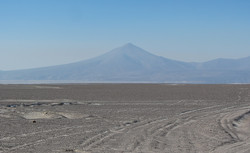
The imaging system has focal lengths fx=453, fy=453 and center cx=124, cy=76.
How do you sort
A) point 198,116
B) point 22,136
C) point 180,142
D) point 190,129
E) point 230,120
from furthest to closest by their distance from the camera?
point 198,116 < point 230,120 < point 190,129 < point 22,136 < point 180,142

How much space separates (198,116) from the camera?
18828 millimetres

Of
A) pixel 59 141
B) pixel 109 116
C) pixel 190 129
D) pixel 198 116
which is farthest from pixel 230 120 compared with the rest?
pixel 59 141

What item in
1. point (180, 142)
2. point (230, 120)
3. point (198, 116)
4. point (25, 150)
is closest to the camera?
point (25, 150)

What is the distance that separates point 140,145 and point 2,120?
26.8ft

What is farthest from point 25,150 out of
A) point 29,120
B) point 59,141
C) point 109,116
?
point 109,116

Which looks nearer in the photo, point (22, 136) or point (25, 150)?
point (25, 150)

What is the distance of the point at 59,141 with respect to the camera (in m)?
12.1

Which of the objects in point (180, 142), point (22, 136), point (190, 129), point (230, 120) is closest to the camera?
point (180, 142)

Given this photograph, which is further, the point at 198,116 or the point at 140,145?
the point at 198,116

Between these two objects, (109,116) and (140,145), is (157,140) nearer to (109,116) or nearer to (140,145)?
(140,145)

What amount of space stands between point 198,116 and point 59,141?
8232 mm

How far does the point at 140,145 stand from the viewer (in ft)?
37.4

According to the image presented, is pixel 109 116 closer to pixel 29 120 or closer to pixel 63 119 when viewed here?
pixel 63 119

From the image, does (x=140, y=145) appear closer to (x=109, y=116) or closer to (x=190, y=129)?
(x=190, y=129)
